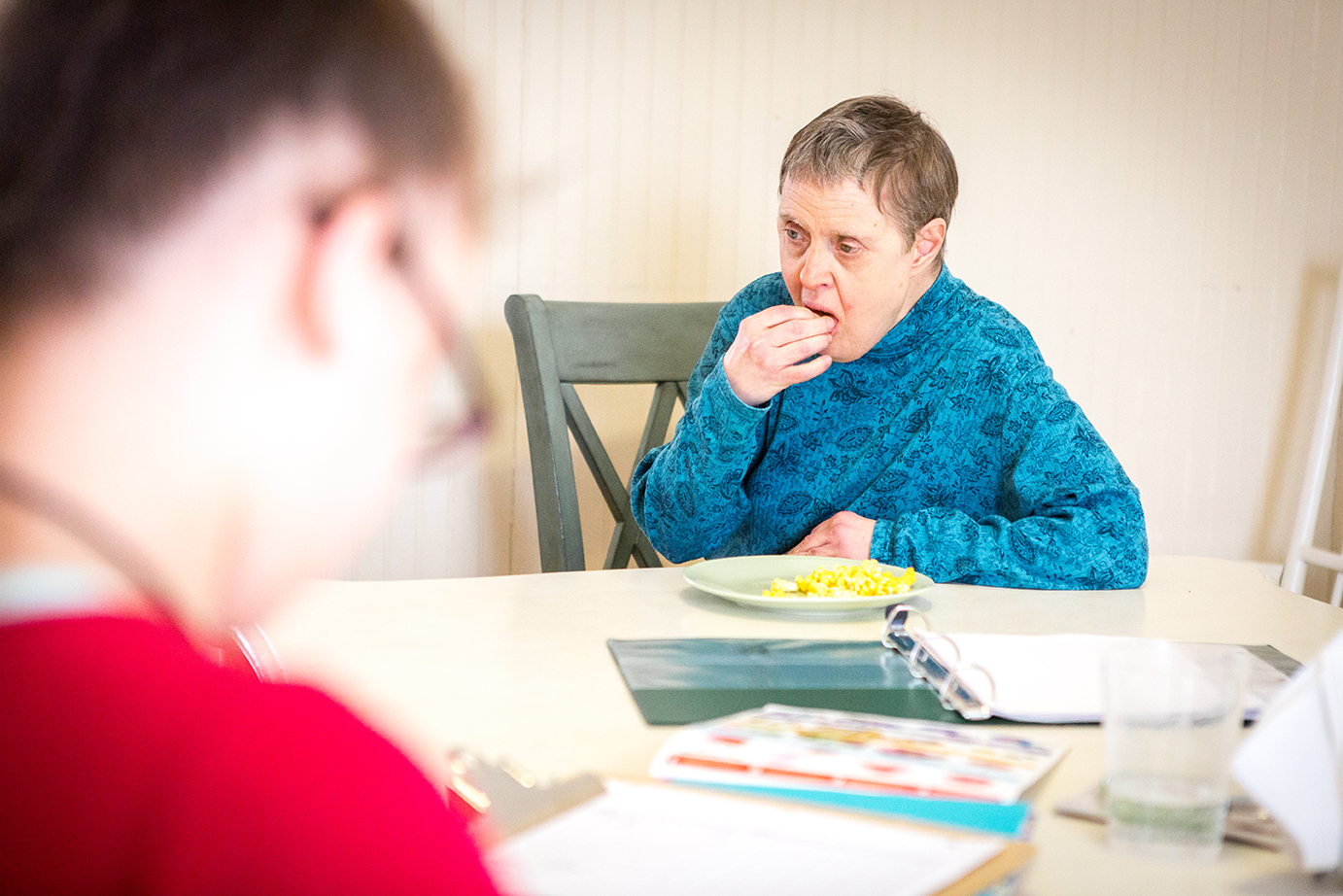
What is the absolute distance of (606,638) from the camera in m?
1.16

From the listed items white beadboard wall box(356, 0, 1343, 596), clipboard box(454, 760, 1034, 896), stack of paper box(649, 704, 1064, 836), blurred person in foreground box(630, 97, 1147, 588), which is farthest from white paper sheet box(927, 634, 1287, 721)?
white beadboard wall box(356, 0, 1343, 596)

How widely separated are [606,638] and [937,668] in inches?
12.3

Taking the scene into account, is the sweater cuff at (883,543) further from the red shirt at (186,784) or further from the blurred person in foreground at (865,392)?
the red shirt at (186,784)

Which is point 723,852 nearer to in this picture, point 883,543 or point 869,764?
point 869,764

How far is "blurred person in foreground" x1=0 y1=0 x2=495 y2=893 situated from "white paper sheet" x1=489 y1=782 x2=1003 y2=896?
0.25 m

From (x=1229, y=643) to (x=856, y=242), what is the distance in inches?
28.9

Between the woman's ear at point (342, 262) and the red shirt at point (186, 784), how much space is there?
0.34ft

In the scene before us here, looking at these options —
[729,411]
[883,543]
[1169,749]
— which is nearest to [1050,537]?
[883,543]

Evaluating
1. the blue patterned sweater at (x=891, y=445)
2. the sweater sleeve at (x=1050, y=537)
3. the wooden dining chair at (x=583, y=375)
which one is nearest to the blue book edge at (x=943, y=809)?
the sweater sleeve at (x=1050, y=537)

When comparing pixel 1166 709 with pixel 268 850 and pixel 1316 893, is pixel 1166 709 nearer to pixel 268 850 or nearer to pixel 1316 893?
pixel 1316 893

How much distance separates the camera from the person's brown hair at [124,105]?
0.34 meters

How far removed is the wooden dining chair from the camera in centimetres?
196

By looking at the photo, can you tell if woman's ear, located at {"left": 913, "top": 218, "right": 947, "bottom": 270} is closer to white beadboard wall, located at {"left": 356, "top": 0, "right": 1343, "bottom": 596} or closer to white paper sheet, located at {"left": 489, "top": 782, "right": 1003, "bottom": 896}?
white beadboard wall, located at {"left": 356, "top": 0, "right": 1343, "bottom": 596}

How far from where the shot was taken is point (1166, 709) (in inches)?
28.7
